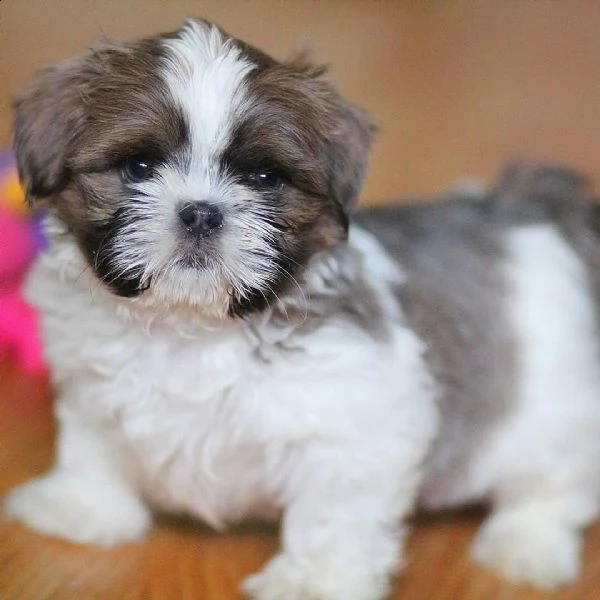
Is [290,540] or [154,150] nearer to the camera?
[154,150]

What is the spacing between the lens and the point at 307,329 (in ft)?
5.43

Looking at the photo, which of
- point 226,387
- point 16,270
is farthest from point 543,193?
point 16,270

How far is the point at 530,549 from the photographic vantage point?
192 cm

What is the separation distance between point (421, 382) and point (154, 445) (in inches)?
20.8

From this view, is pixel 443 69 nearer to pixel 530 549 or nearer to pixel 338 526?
pixel 530 549

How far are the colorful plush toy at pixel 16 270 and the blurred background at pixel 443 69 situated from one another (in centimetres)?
57

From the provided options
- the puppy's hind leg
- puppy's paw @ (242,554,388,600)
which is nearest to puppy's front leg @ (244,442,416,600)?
puppy's paw @ (242,554,388,600)

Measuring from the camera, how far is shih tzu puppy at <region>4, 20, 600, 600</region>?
1.46 metres

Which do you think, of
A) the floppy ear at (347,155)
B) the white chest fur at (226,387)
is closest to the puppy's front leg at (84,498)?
the white chest fur at (226,387)

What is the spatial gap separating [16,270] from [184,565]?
102cm

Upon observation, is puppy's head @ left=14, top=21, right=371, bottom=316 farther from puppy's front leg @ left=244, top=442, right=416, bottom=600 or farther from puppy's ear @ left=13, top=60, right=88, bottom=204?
puppy's front leg @ left=244, top=442, right=416, bottom=600

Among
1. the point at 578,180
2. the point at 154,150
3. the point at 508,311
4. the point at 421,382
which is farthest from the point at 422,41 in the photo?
the point at 154,150

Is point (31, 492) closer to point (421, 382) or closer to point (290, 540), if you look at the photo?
point (290, 540)

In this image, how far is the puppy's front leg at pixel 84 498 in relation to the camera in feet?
6.25
